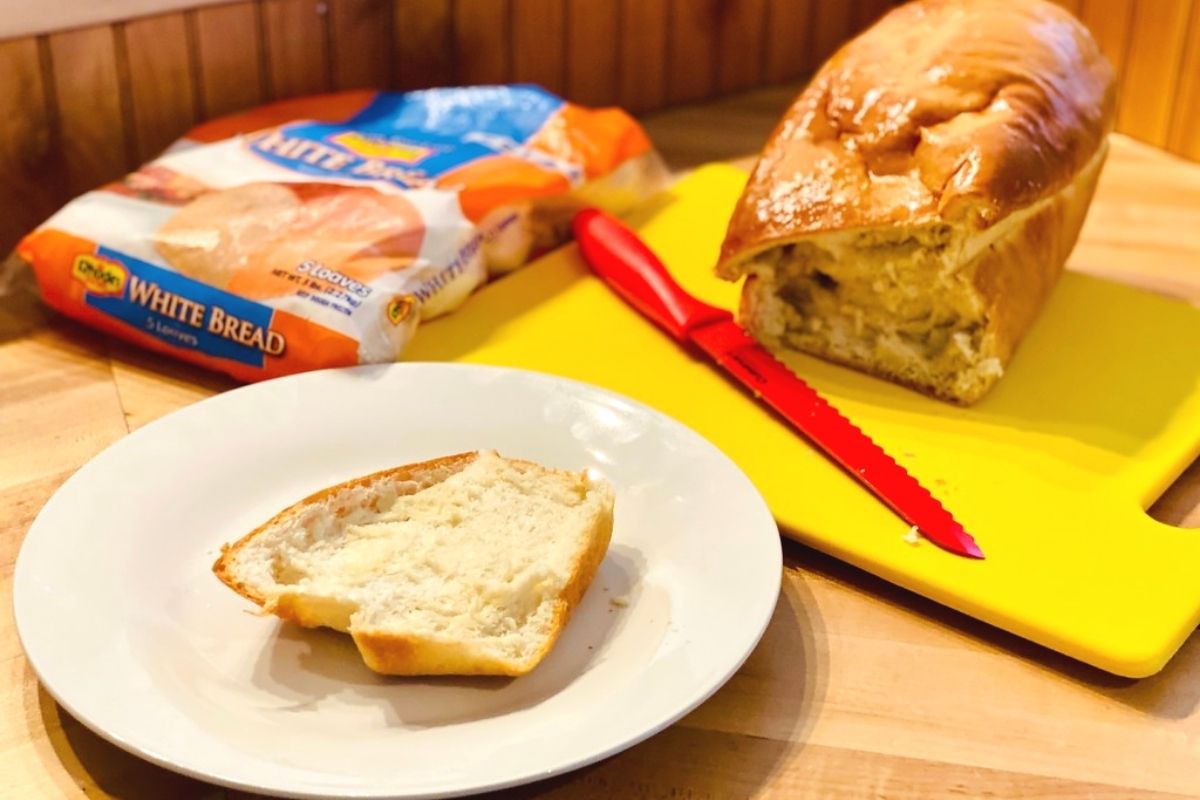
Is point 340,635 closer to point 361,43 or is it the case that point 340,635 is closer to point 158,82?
point 158,82

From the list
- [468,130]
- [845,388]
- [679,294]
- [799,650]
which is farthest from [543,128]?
[799,650]

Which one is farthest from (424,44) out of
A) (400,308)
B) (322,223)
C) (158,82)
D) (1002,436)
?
Answer: (1002,436)

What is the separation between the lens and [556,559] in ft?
3.00

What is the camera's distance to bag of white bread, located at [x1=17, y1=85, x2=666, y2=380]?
4.17 ft

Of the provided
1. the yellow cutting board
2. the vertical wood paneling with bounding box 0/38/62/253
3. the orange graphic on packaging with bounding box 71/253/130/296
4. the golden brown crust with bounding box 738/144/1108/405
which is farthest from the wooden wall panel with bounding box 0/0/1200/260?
the golden brown crust with bounding box 738/144/1108/405

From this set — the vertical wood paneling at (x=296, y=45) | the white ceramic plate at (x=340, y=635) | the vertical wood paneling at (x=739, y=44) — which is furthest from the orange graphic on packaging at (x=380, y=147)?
the vertical wood paneling at (x=739, y=44)

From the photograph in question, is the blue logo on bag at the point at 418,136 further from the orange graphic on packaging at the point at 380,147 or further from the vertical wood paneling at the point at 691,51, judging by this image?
the vertical wood paneling at the point at 691,51

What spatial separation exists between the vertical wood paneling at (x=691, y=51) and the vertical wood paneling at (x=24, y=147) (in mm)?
982

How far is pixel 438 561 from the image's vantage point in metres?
0.91

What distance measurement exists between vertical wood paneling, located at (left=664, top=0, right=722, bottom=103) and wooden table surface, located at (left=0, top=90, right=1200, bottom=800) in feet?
3.88

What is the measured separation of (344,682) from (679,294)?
2.10ft

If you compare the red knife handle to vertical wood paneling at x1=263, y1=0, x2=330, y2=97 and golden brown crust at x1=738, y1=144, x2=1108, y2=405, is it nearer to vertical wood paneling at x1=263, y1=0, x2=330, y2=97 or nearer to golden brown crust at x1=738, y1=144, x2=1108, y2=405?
golden brown crust at x1=738, y1=144, x2=1108, y2=405

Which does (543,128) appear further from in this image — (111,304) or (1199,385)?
(1199,385)

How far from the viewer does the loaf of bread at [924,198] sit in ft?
3.99
